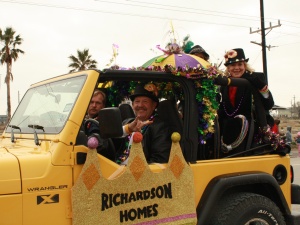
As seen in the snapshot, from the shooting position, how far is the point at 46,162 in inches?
104

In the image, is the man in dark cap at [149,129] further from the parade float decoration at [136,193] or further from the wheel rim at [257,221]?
the wheel rim at [257,221]

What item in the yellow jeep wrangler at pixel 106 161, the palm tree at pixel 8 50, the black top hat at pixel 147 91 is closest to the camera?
the yellow jeep wrangler at pixel 106 161

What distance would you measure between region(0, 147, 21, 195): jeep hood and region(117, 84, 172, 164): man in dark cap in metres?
0.96

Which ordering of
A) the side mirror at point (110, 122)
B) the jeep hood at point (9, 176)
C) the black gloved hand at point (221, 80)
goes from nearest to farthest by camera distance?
the jeep hood at point (9, 176)
the side mirror at point (110, 122)
the black gloved hand at point (221, 80)

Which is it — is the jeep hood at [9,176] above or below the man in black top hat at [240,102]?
below

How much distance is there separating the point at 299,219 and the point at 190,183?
150cm

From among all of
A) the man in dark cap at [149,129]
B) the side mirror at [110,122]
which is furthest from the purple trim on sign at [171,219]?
the side mirror at [110,122]

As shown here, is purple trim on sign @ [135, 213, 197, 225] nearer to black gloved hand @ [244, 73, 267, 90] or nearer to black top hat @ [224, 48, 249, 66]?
black gloved hand @ [244, 73, 267, 90]

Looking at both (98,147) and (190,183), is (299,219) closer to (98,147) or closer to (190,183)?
(190,183)

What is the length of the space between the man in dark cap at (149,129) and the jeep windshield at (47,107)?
57 centimetres

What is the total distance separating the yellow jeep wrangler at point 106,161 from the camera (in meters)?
2.54

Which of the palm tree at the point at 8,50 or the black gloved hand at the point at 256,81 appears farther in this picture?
the palm tree at the point at 8,50

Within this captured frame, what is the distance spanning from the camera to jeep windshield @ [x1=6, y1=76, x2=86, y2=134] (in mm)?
2973

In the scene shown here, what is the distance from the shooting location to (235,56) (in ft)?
14.6
